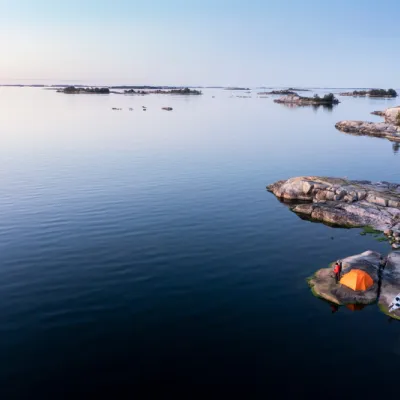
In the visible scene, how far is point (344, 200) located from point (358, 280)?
78.0 feet

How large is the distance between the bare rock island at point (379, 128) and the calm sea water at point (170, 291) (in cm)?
6578

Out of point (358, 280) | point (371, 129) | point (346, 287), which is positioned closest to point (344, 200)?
point (358, 280)

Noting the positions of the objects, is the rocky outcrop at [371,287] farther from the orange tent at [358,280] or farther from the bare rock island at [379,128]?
the bare rock island at [379,128]

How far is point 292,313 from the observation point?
89.0 feet

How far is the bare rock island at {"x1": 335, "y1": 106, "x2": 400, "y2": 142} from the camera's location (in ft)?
406

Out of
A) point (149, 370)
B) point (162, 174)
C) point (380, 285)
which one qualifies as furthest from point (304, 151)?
point (149, 370)

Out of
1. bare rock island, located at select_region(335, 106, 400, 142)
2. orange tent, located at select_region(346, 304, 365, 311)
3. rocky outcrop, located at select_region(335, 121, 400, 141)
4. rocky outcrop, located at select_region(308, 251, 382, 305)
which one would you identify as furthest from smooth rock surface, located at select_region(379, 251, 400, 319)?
rocky outcrop, located at select_region(335, 121, 400, 141)

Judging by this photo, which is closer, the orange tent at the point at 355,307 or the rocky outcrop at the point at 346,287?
the orange tent at the point at 355,307

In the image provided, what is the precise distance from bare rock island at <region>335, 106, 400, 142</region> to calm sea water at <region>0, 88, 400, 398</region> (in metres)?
65.8

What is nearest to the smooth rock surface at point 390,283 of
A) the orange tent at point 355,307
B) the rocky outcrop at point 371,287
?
the rocky outcrop at point 371,287

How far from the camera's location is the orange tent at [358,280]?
96.3 feet

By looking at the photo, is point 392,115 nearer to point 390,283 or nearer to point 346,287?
point 390,283

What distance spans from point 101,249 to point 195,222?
41.3 feet

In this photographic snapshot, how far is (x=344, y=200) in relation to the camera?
167 feet
